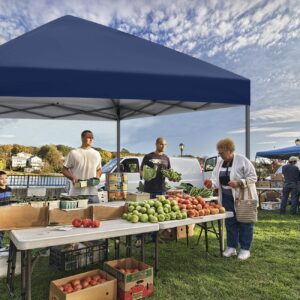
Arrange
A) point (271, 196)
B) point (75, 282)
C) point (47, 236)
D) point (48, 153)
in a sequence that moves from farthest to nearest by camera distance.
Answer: point (48, 153) → point (271, 196) → point (75, 282) → point (47, 236)

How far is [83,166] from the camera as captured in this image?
4637 millimetres

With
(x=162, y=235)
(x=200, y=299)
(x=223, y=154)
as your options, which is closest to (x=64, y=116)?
(x=162, y=235)

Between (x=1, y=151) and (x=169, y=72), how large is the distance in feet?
66.6

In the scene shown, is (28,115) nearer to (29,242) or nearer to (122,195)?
(122,195)

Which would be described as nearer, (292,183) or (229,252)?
(229,252)

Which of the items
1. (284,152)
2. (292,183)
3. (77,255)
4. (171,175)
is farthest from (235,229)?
(284,152)

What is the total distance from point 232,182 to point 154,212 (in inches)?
52.8

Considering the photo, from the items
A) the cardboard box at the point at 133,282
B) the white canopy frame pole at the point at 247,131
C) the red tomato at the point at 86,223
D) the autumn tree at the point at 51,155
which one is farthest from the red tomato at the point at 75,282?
the autumn tree at the point at 51,155

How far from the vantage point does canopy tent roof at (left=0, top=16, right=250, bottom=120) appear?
10.2 ft

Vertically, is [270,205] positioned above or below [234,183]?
below

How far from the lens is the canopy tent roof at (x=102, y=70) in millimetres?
3123

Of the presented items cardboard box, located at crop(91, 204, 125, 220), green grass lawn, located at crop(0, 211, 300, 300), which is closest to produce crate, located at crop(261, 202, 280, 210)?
green grass lawn, located at crop(0, 211, 300, 300)

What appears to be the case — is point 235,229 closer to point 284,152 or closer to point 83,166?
point 83,166

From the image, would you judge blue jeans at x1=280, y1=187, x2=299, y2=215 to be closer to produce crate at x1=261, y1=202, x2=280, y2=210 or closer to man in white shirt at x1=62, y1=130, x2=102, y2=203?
produce crate at x1=261, y1=202, x2=280, y2=210
